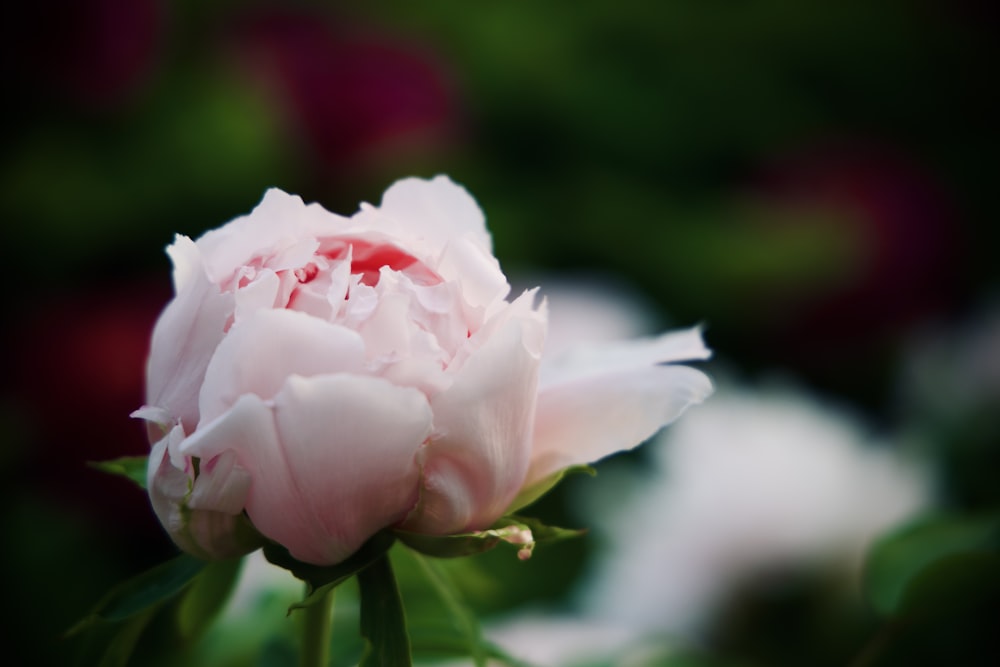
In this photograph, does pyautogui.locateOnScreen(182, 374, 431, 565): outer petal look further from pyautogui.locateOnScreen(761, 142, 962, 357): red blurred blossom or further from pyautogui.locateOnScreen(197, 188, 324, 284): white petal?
pyautogui.locateOnScreen(761, 142, 962, 357): red blurred blossom

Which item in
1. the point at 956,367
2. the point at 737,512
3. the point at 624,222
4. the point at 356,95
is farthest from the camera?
the point at 624,222

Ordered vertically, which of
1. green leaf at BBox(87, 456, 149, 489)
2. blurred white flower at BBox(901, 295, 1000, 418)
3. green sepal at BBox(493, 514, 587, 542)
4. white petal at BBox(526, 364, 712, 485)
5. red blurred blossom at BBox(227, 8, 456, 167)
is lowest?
green leaf at BBox(87, 456, 149, 489)

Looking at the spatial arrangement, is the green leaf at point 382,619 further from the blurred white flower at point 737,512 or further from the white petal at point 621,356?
the blurred white flower at point 737,512

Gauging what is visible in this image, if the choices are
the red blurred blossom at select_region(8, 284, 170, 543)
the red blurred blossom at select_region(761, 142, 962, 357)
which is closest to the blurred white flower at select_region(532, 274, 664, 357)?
the red blurred blossom at select_region(761, 142, 962, 357)

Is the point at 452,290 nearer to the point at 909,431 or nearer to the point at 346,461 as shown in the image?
the point at 346,461

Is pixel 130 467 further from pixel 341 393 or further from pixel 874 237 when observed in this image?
pixel 874 237

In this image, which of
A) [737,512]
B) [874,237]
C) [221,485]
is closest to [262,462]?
[221,485]
